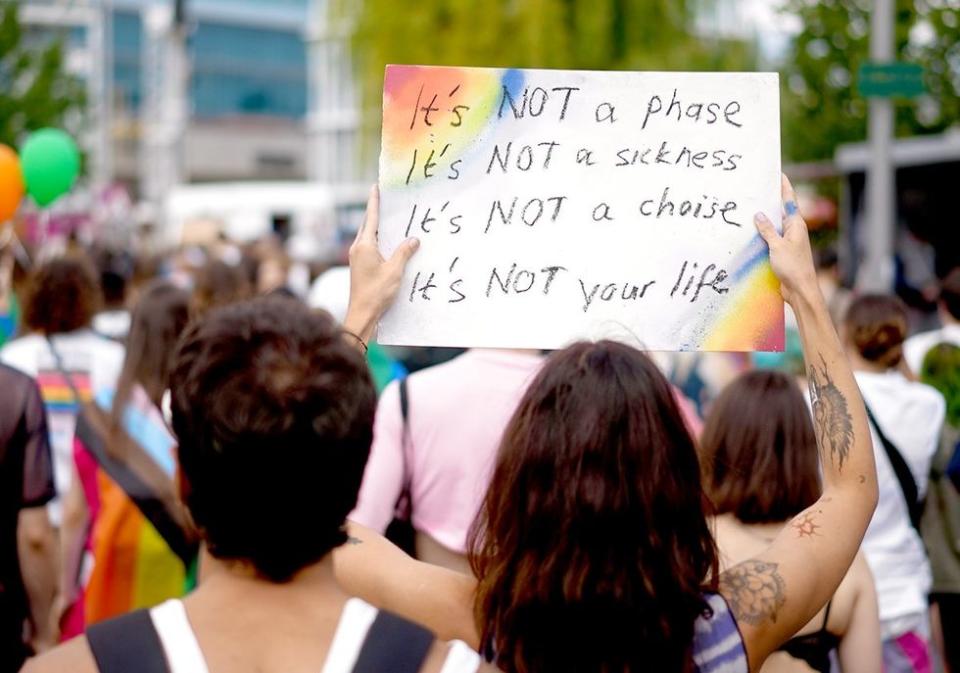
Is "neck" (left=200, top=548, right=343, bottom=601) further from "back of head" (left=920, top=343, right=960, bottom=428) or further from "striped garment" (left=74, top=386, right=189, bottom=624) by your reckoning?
"back of head" (left=920, top=343, right=960, bottom=428)

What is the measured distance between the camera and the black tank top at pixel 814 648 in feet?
10.8

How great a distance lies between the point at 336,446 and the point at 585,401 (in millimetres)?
538

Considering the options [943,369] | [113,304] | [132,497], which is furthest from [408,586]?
[113,304]

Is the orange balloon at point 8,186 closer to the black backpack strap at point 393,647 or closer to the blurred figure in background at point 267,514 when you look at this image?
the blurred figure in background at point 267,514

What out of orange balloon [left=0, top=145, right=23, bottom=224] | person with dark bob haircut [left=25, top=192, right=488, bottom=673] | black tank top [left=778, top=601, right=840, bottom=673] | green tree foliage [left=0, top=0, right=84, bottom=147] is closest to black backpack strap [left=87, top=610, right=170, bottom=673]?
person with dark bob haircut [left=25, top=192, right=488, bottom=673]

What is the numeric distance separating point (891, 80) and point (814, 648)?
284 inches

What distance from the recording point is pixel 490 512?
2.31 metres

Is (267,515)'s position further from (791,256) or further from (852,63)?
(852,63)

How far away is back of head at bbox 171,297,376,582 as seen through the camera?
182 centimetres

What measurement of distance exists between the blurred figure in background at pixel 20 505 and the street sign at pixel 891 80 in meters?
7.21

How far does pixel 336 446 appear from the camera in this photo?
6.08ft

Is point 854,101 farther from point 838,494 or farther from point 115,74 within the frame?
point 115,74

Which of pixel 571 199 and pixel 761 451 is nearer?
pixel 571 199

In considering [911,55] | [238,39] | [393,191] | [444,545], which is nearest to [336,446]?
[393,191]
